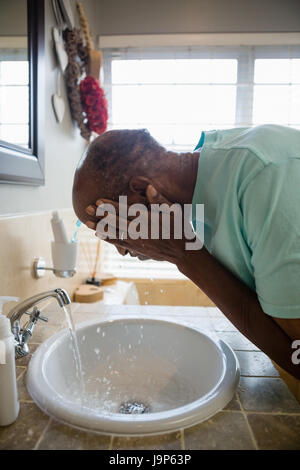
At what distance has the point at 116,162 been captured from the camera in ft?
2.21

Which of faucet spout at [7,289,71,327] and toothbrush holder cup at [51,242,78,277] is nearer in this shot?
faucet spout at [7,289,71,327]

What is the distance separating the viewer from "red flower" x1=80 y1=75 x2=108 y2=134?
148 cm

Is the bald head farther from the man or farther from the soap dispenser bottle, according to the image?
the soap dispenser bottle

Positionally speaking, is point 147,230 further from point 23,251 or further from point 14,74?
point 14,74

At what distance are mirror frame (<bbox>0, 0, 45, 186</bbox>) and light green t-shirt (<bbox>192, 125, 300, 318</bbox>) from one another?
0.53 m

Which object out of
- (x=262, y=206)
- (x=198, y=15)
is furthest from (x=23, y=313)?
(x=198, y=15)

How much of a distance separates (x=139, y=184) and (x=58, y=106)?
0.74 metres

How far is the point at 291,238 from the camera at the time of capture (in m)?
0.50

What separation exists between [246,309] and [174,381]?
0.32m

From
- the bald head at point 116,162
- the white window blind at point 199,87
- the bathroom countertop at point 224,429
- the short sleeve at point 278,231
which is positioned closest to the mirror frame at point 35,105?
the bald head at point 116,162

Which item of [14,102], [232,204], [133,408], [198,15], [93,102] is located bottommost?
[133,408]

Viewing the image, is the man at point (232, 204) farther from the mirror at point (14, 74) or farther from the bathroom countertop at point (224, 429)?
the mirror at point (14, 74)

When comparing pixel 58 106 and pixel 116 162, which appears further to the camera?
pixel 58 106

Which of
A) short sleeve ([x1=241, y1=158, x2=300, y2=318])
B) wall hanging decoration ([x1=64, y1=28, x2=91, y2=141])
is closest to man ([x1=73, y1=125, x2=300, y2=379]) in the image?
short sleeve ([x1=241, y1=158, x2=300, y2=318])
